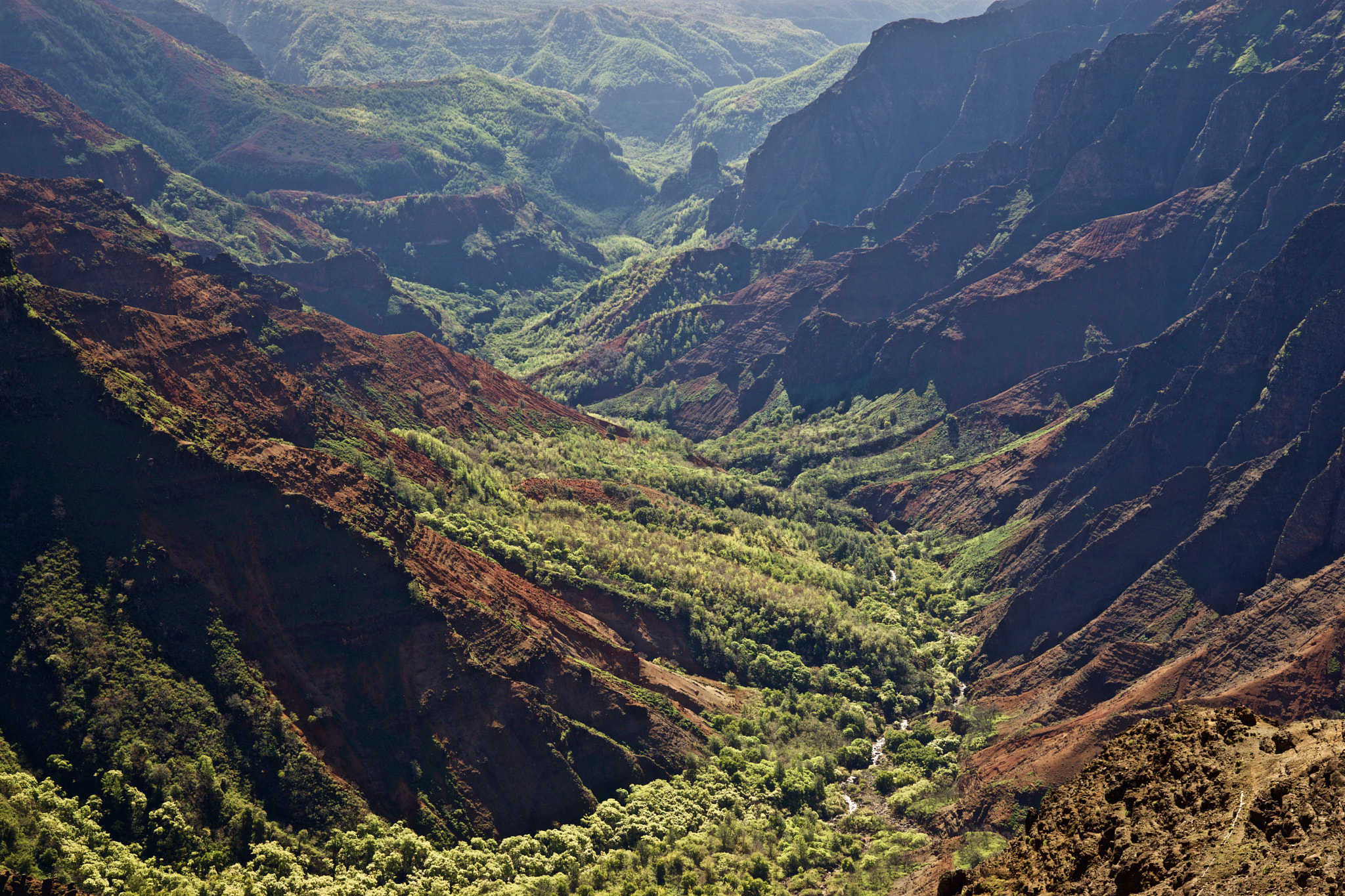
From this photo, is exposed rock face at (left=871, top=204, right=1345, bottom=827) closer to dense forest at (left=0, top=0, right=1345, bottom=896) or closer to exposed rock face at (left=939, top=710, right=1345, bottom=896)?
dense forest at (left=0, top=0, right=1345, bottom=896)

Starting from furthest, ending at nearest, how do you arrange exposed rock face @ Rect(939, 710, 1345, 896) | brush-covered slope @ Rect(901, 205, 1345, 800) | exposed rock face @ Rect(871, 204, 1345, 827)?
1. brush-covered slope @ Rect(901, 205, 1345, 800)
2. exposed rock face @ Rect(871, 204, 1345, 827)
3. exposed rock face @ Rect(939, 710, 1345, 896)

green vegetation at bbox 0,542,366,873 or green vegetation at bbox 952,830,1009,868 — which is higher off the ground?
green vegetation at bbox 952,830,1009,868

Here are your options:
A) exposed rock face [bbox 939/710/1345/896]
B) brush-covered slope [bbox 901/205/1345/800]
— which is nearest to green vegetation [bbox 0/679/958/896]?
brush-covered slope [bbox 901/205/1345/800]

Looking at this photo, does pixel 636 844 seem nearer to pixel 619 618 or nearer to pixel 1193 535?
pixel 619 618

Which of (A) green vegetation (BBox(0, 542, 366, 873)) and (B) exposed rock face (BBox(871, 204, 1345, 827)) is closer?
(A) green vegetation (BBox(0, 542, 366, 873))

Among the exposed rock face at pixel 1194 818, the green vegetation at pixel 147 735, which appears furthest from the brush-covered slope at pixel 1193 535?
the green vegetation at pixel 147 735

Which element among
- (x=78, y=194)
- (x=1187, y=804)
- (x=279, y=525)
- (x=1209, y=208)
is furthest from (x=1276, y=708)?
(x=78, y=194)

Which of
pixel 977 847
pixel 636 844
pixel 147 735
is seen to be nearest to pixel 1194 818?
pixel 977 847
